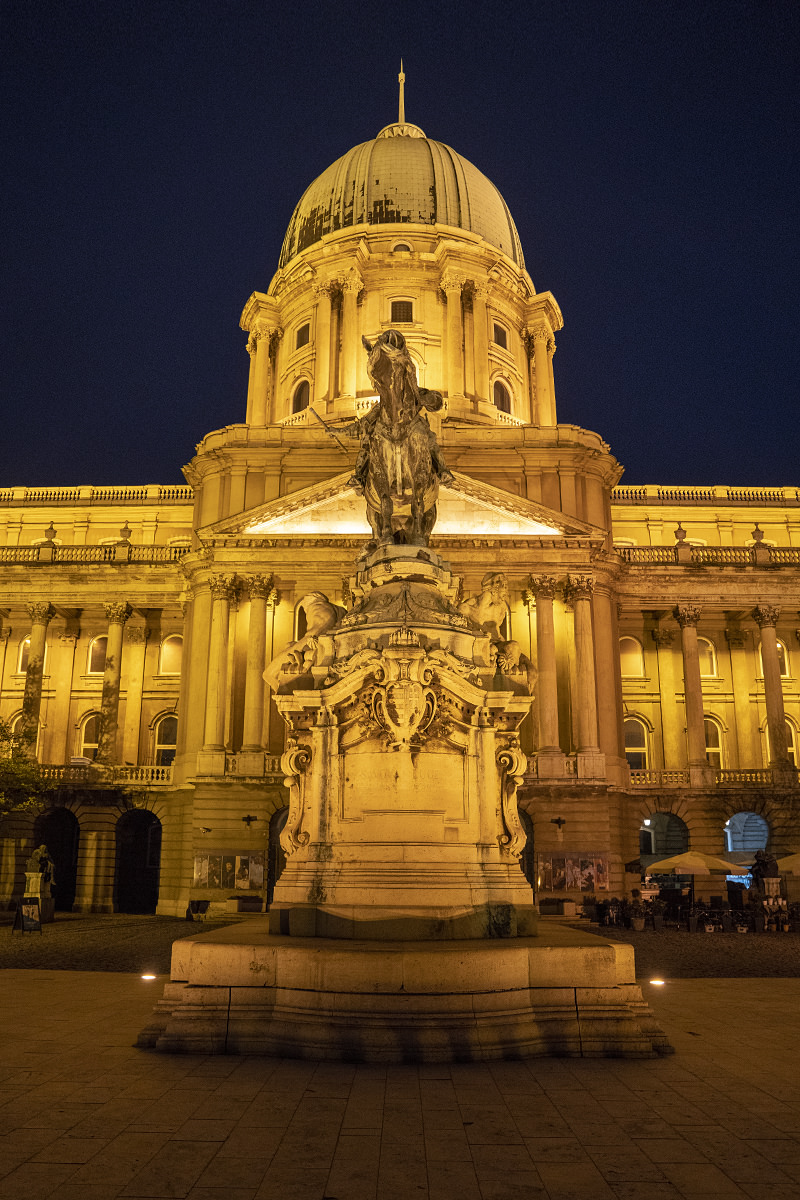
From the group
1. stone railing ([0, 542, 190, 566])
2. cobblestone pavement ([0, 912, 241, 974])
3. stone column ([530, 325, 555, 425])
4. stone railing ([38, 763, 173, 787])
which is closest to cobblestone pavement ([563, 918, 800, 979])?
cobblestone pavement ([0, 912, 241, 974])

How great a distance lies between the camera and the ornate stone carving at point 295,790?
1059 cm

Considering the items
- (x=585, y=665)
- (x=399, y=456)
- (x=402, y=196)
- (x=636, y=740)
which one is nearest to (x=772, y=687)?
(x=636, y=740)

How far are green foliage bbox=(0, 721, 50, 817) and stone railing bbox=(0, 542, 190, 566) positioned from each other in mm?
11395

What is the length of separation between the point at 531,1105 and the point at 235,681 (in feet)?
128

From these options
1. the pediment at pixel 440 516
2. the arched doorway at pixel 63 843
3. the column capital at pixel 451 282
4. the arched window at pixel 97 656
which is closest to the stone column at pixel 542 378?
the column capital at pixel 451 282

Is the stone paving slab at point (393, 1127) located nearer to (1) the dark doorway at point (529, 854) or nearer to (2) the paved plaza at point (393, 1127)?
(2) the paved plaza at point (393, 1127)

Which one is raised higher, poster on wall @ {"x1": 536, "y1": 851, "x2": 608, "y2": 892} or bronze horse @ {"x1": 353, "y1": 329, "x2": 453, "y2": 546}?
bronze horse @ {"x1": 353, "y1": 329, "x2": 453, "y2": 546}

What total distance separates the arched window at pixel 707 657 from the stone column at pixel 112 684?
98.9ft

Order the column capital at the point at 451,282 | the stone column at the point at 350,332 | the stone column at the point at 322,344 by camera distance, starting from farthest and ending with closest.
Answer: the column capital at the point at 451,282 < the stone column at the point at 322,344 < the stone column at the point at 350,332

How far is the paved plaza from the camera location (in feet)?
19.1

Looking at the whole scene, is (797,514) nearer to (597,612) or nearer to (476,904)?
(597,612)

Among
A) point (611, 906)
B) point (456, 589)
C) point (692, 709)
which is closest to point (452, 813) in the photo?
point (456, 589)

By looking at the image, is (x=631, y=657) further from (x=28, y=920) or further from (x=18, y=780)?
(x=28, y=920)

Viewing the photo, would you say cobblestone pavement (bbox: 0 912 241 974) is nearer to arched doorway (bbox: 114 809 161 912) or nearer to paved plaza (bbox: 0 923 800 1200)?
arched doorway (bbox: 114 809 161 912)
